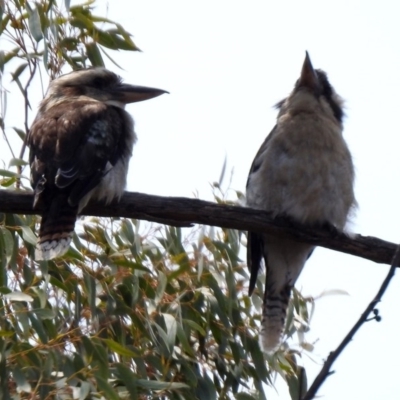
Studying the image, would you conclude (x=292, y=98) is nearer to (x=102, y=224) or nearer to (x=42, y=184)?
(x=102, y=224)

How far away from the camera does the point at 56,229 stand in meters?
3.04

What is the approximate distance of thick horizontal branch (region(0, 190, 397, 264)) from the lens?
9.55 ft

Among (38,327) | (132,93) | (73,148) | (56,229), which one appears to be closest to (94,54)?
(132,93)

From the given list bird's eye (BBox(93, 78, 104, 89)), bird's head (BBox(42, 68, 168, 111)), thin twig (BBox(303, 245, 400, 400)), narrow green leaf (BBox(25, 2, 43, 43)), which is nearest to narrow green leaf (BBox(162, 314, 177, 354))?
bird's head (BBox(42, 68, 168, 111))

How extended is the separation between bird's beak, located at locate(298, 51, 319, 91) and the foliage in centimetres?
53

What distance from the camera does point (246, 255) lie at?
3752 mm

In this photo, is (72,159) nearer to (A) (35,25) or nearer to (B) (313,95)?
(A) (35,25)

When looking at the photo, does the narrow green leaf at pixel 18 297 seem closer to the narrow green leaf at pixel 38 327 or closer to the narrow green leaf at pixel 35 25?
the narrow green leaf at pixel 38 327

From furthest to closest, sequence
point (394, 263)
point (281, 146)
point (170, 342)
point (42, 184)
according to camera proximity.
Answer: point (281, 146)
point (170, 342)
point (42, 184)
point (394, 263)

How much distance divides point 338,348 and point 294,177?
2112 mm

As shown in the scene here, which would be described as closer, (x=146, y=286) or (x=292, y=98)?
(x=146, y=286)

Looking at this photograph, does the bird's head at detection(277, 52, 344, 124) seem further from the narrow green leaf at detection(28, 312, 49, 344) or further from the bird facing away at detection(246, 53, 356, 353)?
the narrow green leaf at detection(28, 312, 49, 344)

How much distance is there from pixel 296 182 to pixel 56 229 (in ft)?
2.80

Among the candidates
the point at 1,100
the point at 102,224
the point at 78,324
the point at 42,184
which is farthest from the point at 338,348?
the point at 1,100
